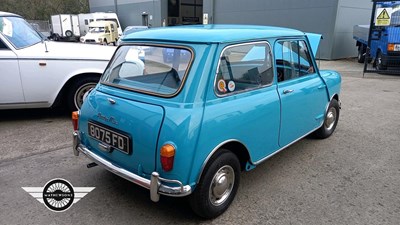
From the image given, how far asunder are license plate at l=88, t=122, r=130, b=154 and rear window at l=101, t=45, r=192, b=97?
1.49 feet

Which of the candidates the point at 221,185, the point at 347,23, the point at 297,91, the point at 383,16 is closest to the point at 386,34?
the point at 383,16

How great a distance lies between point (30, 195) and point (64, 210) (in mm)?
520

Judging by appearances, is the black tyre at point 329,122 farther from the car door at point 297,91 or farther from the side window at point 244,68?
the side window at point 244,68

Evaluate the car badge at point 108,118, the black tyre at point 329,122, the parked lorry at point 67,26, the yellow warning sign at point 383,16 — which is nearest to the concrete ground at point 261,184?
the black tyre at point 329,122

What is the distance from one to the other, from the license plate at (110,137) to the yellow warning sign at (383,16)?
413 inches

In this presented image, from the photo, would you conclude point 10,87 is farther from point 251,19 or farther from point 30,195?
point 251,19

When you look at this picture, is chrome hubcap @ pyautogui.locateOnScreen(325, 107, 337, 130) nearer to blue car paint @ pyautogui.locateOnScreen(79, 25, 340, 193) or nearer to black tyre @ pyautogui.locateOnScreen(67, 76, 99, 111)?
blue car paint @ pyautogui.locateOnScreen(79, 25, 340, 193)

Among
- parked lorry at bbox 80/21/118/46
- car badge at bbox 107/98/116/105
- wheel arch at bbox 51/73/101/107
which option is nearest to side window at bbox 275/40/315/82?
car badge at bbox 107/98/116/105

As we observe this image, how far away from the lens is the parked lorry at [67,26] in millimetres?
32469

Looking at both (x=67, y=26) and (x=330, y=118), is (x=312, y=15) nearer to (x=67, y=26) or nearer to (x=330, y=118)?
(x=330, y=118)

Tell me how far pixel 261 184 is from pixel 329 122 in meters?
2.00

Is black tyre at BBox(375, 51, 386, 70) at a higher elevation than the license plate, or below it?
below

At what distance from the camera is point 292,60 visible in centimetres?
370

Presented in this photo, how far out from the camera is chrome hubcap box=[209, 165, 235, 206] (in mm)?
2766
